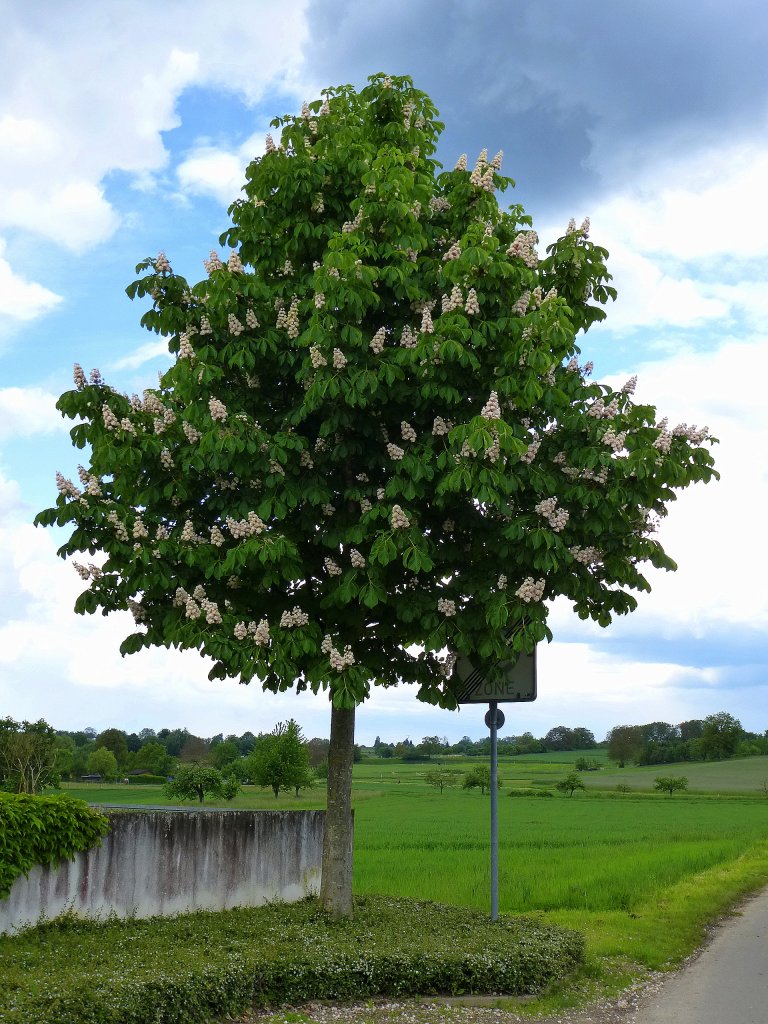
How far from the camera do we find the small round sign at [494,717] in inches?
537

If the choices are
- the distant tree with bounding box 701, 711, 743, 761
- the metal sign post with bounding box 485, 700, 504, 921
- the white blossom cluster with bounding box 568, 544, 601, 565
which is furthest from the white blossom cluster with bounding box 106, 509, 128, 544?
the distant tree with bounding box 701, 711, 743, 761

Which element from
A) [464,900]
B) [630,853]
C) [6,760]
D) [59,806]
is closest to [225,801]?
[6,760]

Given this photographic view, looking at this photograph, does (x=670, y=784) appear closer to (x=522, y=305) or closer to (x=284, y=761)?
(x=284, y=761)

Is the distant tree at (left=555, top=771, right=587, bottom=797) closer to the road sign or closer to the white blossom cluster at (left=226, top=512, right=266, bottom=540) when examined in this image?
the road sign

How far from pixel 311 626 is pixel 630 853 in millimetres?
23623

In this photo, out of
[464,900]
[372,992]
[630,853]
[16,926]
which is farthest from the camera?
[630,853]

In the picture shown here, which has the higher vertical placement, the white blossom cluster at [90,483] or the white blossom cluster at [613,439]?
the white blossom cluster at [613,439]

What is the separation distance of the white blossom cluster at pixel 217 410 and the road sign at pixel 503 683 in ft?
14.8

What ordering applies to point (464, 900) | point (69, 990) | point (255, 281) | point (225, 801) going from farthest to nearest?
1. point (225, 801)
2. point (464, 900)
3. point (255, 281)
4. point (69, 990)

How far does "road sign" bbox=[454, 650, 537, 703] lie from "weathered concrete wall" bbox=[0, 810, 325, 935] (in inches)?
131

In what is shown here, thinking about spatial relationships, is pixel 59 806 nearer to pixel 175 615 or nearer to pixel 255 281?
pixel 175 615

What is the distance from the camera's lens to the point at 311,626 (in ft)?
36.3

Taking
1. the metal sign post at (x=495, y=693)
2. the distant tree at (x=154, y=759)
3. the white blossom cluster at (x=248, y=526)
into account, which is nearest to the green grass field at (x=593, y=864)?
the metal sign post at (x=495, y=693)

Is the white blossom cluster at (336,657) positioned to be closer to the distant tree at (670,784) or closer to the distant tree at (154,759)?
the distant tree at (670,784)
